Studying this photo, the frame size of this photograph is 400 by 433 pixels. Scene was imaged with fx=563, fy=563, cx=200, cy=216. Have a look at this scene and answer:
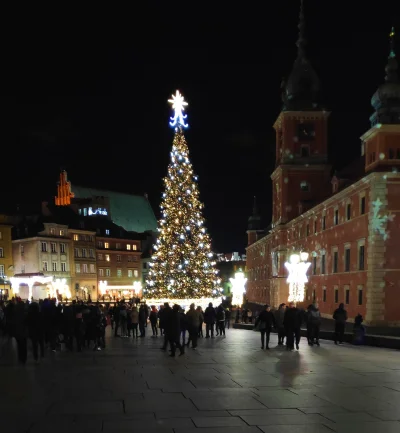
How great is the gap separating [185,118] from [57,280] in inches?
1467

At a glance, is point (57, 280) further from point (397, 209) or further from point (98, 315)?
point (98, 315)

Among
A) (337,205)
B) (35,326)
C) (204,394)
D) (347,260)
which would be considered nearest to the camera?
(204,394)

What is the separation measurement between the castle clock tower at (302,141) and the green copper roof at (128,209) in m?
55.1

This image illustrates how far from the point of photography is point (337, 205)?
44781 millimetres

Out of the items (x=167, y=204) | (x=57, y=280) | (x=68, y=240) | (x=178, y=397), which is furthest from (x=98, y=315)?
(x=68, y=240)

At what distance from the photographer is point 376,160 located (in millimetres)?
36594

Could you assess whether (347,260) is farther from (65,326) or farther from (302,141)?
(65,326)

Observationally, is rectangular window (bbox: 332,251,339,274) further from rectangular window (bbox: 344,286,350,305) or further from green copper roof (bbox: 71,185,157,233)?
green copper roof (bbox: 71,185,157,233)

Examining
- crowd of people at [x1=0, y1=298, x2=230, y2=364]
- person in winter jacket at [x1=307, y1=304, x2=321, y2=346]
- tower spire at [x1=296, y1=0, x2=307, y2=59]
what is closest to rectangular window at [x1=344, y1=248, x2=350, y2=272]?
person in winter jacket at [x1=307, y1=304, x2=321, y2=346]

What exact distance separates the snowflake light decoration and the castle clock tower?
27.0 metres

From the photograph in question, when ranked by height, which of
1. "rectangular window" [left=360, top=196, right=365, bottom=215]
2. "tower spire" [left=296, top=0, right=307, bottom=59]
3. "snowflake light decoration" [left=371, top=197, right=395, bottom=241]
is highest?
"tower spire" [left=296, top=0, right=307, bottom=59]

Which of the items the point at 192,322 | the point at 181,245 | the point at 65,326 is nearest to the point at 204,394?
the point at 192,322

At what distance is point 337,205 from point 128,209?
253ft

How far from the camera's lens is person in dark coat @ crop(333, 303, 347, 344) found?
21.3 m
